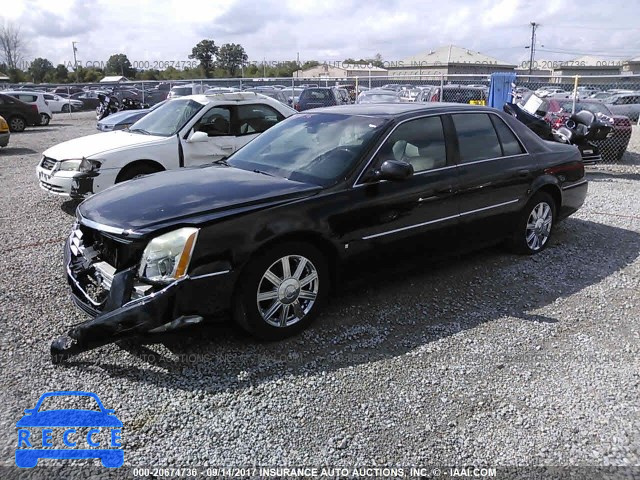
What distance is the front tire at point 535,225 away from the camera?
18.4ft

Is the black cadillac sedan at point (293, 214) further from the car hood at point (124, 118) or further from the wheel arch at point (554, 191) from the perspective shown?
the car hood at point (124, 118)

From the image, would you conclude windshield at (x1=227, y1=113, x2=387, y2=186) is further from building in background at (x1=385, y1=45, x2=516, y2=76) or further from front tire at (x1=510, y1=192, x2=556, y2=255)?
building in background at (x1=385, y1=45, x2=516, y2=76)

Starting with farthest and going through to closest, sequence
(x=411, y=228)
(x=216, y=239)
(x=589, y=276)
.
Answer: (x=589, y=276)
(x=411, y=228)
(x=216, y=239)

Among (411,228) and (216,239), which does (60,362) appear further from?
(411,228)

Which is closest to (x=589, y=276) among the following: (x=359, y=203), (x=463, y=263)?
(x=463, y=263)

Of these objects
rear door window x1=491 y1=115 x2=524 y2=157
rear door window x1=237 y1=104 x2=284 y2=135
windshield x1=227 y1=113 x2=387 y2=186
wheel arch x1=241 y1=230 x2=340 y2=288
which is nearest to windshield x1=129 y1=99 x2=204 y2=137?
rear door window x1=237 y1=104 x2=284 y2=135

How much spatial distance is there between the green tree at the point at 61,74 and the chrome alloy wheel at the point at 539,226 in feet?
240

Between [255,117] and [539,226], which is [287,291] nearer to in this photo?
[539,226]

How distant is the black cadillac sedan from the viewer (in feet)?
11.2

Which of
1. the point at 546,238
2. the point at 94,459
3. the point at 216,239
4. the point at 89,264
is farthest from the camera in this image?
the point at 546,238

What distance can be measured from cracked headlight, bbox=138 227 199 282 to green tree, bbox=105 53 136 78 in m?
84.1

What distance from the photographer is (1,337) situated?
391 cm

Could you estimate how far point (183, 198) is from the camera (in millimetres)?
3838

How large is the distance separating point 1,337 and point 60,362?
2.30 feet
